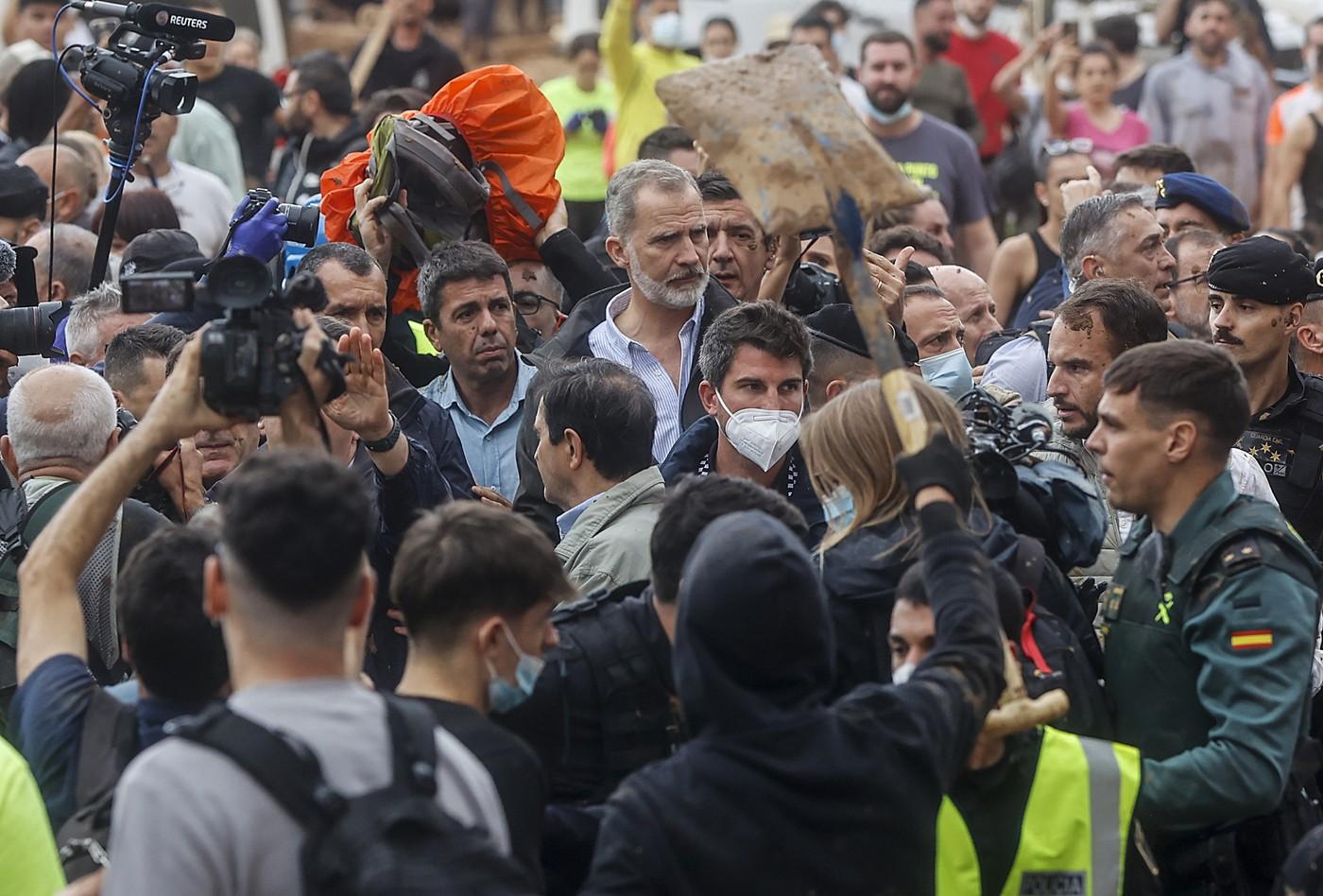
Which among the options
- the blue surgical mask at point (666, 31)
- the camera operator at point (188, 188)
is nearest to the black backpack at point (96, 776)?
the camera operator at point (188, 188)

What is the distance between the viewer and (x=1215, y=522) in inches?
154

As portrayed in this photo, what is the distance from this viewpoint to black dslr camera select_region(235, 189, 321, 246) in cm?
556

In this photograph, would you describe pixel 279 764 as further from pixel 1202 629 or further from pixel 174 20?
pixel 174 20

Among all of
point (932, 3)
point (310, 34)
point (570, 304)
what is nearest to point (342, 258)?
point (570, 304)

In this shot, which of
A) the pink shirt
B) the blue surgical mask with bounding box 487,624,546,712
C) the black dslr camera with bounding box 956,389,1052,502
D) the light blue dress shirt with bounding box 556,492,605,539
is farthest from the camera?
the pink shirt

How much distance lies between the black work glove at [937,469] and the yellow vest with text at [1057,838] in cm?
57

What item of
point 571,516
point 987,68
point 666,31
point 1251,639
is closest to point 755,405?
point 571,516

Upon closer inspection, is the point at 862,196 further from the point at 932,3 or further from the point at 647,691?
the point at 932,3

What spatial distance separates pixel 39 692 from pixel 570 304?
3971 mm

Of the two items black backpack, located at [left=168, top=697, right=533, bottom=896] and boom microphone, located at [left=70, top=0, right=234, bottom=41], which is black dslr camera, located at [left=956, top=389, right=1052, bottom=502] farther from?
boom microphone, located at [left=70, top=0, right=234, bottom=41]

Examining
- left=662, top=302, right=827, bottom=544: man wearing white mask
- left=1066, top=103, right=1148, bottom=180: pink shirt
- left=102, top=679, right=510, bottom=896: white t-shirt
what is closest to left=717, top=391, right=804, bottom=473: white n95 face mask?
left=662, top=302, right=827, bottom=544: man wearing white mask

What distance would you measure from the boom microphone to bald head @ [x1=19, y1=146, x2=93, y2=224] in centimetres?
211

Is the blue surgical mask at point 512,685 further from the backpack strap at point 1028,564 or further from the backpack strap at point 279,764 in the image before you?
the backpack strap at point 1028,564

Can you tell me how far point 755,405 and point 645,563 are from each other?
2.85 feet
